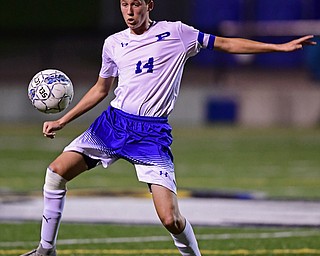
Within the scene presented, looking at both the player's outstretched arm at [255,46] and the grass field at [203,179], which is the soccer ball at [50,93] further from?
the grass field at [203,179]

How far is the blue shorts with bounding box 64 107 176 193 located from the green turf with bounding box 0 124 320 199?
6306mm

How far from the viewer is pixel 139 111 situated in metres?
8.18

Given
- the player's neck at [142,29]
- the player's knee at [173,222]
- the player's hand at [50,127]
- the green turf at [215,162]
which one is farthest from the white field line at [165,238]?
the green turf at [215,162]

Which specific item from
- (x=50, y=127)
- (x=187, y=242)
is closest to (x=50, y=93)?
(x=50, y=127)

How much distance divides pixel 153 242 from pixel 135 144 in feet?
7.32

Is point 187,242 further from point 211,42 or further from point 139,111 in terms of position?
point 211,42

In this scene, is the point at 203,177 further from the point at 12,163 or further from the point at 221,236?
the point at 221,236

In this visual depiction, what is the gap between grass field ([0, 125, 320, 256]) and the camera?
9922 mm

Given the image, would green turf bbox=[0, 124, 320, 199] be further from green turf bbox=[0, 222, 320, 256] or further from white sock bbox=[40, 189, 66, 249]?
white sock bbox=[40, 189, 66, 249]

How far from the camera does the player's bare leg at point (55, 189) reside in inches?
322

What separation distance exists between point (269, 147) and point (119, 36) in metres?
13.8

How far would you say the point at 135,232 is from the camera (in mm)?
10844

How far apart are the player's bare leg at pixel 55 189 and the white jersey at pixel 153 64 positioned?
0.51 metres

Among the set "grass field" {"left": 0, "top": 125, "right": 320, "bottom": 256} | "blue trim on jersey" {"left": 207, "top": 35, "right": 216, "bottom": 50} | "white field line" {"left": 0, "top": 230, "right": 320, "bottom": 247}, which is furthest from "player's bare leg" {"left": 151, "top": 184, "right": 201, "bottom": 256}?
"white field line" {"left": 0, "top": 230, "right": 320, "bottom": 247}
